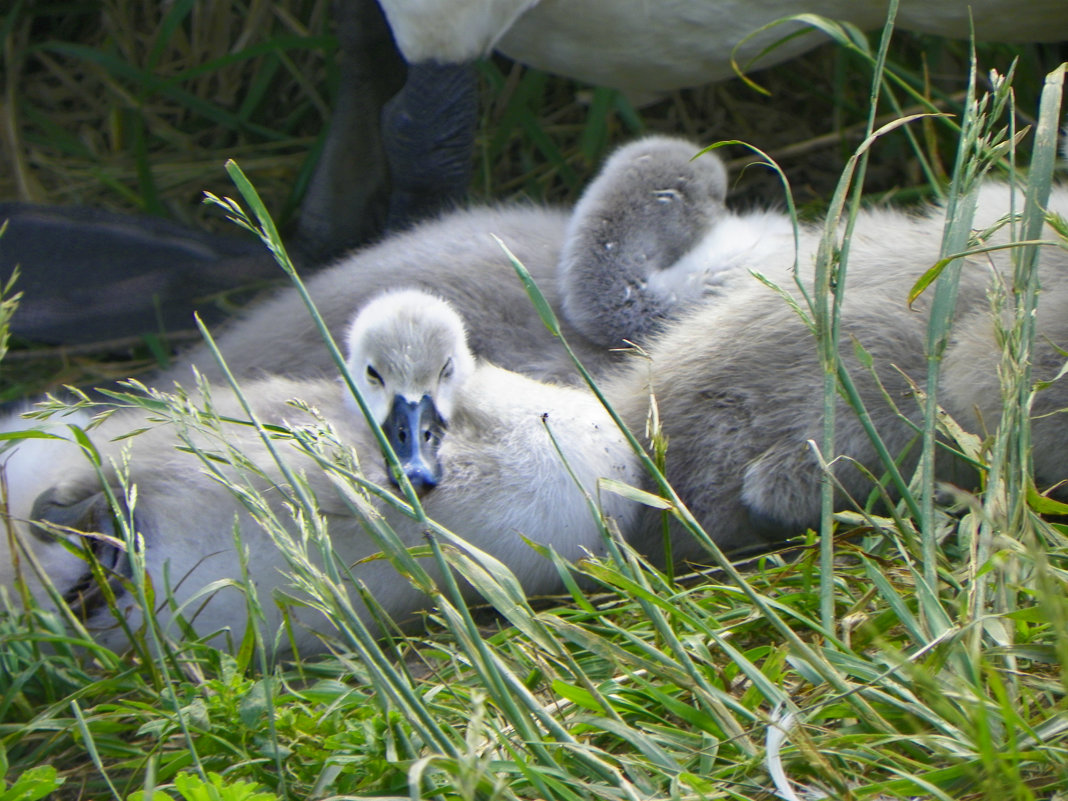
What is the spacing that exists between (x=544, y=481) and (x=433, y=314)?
298 millimetres

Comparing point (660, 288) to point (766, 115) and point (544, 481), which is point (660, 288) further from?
point (766, 115)

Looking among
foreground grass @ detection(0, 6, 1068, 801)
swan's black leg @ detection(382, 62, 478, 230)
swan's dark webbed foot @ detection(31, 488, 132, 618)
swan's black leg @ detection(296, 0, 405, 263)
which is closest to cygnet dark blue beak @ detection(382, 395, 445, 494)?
foreground grass @ detection(0, 6, 1068, 801)

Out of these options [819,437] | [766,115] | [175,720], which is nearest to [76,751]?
[175,720]

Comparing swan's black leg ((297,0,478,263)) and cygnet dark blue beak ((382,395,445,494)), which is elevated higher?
swan's black leg ((297,0,478,263))

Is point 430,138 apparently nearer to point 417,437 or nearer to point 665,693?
point 417,437

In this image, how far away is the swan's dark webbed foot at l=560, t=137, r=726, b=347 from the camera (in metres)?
1.94

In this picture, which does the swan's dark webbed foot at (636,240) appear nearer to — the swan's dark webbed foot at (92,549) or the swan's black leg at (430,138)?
the swan's black leg at (430,138)

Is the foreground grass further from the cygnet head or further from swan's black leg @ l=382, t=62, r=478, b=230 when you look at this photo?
swan's black leg @ l=382, t=62, r=478, b=230

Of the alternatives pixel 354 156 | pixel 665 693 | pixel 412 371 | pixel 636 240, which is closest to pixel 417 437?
pixel 412 371

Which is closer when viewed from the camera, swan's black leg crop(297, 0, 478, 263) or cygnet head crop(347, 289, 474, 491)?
cygnet head crop(347, 289, 474, 491)

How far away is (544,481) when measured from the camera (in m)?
1.49

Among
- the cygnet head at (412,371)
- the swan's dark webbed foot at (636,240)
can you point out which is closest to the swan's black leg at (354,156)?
the swan's dark webbed foot at (636,240)

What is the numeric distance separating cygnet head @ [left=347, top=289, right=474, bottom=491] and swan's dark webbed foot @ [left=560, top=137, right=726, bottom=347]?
35 centimetres

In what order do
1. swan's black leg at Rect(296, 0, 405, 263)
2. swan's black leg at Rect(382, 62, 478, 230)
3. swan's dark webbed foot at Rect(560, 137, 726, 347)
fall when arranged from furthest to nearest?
swan's black leg at Rect(296, 0, 405, 263)
swan's black leg at Rect(382, 62, 478, 230)
swan's dark webbed foot at Rect(560, 137, 726, 347)
